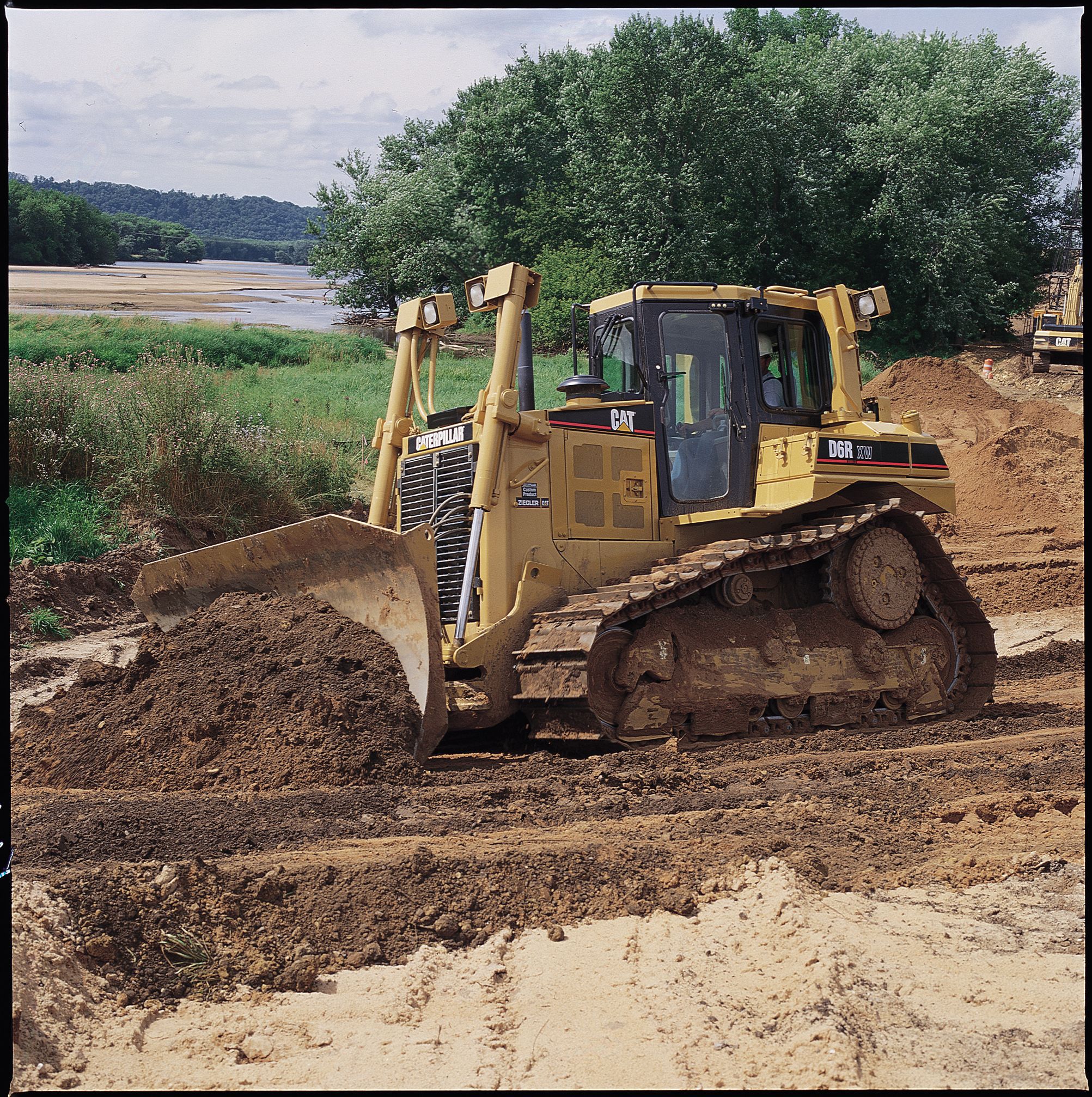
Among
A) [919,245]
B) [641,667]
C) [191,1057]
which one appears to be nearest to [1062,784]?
[641,667]

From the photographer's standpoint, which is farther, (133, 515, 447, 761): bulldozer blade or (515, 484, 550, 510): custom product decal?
(515, 484, 550, 510): custom product decal

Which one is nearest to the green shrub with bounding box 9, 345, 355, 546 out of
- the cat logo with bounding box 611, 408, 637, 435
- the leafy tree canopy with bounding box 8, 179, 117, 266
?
the cat logo with bounding box 611, 408, 637, 435

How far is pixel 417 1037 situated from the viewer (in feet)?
10.8

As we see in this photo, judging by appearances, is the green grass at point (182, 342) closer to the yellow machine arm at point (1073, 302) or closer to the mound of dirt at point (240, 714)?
the mound of dirt at point (240, 714)

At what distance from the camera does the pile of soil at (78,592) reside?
1079 cm

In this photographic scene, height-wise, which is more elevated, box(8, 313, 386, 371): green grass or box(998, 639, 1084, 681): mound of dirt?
box(8, 313, 386, 371): green grass

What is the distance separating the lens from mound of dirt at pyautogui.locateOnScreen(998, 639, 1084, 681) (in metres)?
11.1

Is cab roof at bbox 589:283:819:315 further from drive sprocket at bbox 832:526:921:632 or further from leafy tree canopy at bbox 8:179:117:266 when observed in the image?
leafy tree canopy at bbox 8:179:117:266

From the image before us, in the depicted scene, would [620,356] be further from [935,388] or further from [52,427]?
[935,388]

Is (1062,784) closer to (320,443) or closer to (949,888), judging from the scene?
(949,888)

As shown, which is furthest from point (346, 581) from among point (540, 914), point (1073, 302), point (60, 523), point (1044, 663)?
point (1073, 302)

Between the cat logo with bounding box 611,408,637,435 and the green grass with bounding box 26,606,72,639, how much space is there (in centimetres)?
626

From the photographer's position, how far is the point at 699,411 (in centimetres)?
812

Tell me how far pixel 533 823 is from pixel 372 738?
1236mm
